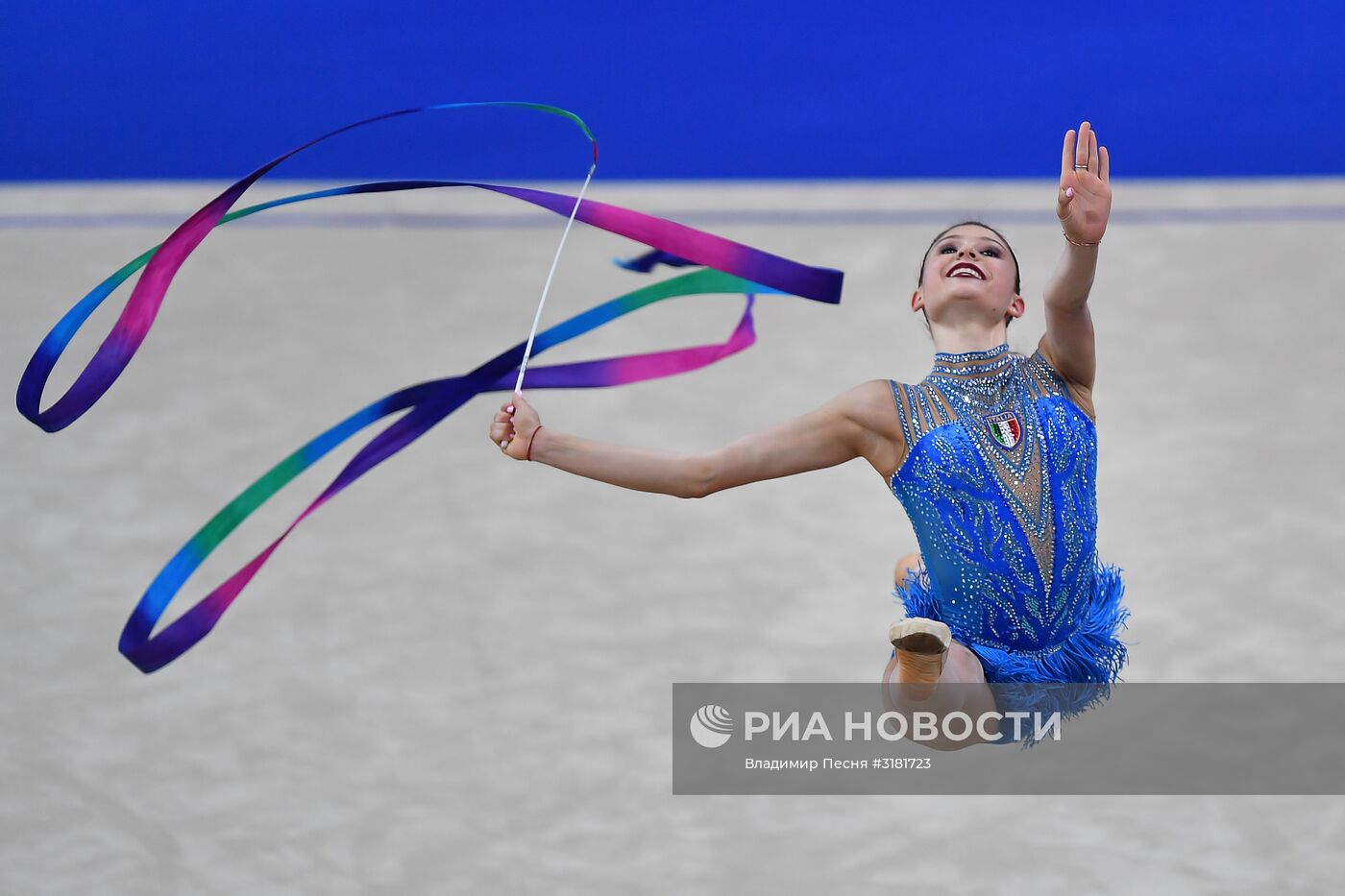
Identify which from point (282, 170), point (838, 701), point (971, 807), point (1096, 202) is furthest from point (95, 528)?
point (1096, 202)

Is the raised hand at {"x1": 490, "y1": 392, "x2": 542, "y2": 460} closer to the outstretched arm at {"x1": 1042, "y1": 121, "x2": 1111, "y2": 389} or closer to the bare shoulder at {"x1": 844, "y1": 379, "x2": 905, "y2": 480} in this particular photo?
the bare shoulder at {"x1": 844, "y1": 379, "x2": 905, "y2": 480}

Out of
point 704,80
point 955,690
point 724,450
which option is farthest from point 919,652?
point 704,80

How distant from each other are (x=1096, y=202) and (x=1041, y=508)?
417 millimetres

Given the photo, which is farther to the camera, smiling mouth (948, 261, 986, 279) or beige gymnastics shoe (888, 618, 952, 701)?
smiling mouth (948, 261, 986, 279)

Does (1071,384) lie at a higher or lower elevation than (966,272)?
lower

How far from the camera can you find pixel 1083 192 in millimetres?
2234

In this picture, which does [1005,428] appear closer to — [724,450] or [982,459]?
[982,459]

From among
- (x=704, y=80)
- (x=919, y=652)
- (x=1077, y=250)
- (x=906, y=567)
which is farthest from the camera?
(x=704, y=80)

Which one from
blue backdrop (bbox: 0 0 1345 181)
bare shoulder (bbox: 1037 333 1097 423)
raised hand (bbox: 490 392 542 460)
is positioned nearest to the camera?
raised hand (bbox: 490 392 542 460)

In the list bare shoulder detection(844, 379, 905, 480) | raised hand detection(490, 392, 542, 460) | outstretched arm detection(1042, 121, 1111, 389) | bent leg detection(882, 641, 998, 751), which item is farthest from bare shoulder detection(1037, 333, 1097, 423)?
raised hand detection(490, 392, 542, 460)

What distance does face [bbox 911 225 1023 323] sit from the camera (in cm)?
236

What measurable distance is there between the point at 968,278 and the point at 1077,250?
17 centimetres

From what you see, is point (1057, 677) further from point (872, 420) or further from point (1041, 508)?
point (872, 420)

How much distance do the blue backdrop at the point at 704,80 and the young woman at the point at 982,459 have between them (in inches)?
61.8
